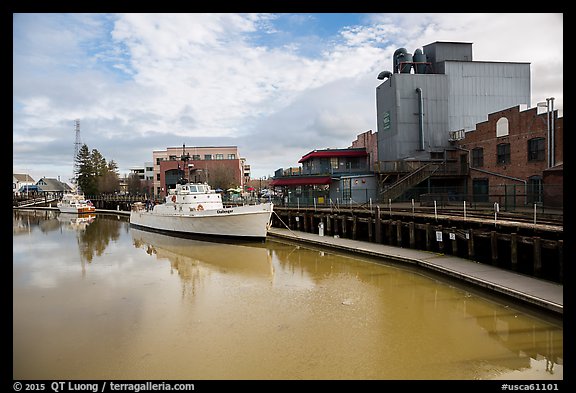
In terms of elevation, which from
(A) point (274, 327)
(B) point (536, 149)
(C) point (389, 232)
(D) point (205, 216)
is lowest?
(A) point (274, 327)

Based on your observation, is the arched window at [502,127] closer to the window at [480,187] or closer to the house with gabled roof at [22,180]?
the window at [480,187]

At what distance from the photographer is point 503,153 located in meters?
24.7

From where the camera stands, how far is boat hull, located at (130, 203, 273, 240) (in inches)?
991

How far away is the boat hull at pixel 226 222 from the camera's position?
82.6ft

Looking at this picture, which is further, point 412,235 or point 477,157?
point 477,157

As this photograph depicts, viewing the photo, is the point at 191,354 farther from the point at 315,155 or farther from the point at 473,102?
the point at 473,102

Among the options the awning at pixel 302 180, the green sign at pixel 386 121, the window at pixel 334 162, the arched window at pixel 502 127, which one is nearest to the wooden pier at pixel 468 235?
the awning at pixel 302 180

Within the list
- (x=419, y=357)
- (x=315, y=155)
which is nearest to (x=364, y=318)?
(x=419, y=357)

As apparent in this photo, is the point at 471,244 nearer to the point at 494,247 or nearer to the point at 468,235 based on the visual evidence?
the point at 468,235

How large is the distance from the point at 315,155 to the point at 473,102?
49.7 ft

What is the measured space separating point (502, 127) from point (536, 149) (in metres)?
3.20

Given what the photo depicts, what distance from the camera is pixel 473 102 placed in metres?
33.0

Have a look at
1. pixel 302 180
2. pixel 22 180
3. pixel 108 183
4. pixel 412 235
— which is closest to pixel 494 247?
pixel 412 235

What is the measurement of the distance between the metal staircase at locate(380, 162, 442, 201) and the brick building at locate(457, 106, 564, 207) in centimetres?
295
